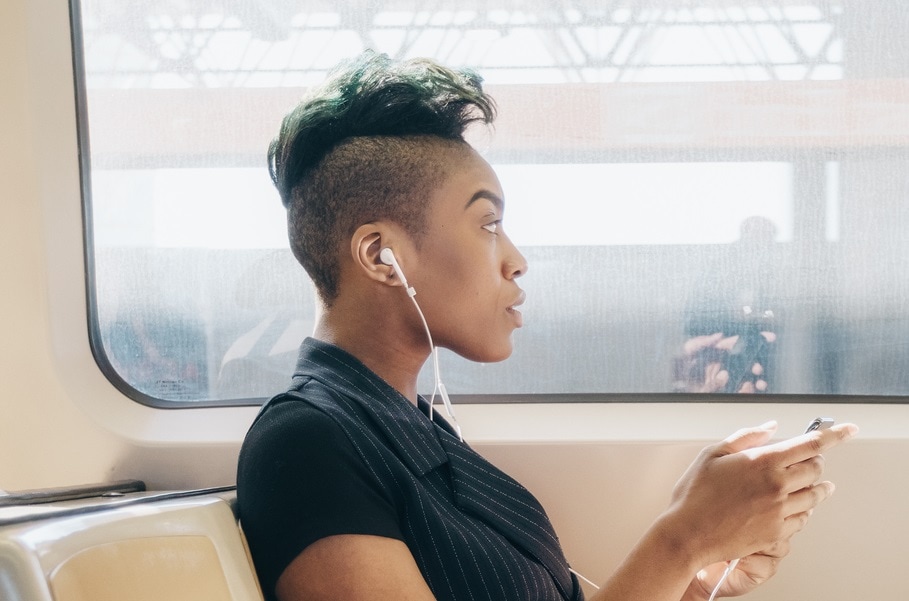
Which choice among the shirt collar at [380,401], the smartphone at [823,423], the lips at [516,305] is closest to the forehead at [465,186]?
the lips at [516,305]

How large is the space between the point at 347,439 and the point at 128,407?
81cm

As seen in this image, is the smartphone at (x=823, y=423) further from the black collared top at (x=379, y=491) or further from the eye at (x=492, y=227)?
the eye at (x=492, y=227)

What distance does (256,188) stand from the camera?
168 centimetres

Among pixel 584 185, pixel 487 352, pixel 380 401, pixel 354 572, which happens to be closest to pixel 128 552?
pixel 354 572

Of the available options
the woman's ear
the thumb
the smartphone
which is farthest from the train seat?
the smartphone

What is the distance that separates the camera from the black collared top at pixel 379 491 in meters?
0.96

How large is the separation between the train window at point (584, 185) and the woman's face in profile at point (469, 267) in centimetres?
43

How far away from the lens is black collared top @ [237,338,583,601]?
96 centimetres

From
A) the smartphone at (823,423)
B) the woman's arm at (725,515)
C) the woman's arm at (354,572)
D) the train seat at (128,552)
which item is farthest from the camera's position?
the smartphone at (823,423)

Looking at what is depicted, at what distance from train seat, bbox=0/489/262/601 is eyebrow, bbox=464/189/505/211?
0.51 metres

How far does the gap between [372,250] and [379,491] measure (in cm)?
33

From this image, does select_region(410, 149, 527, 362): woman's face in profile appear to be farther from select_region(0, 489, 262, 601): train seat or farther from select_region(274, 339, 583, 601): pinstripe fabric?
select_region(0, 489, 262, 601): train seat

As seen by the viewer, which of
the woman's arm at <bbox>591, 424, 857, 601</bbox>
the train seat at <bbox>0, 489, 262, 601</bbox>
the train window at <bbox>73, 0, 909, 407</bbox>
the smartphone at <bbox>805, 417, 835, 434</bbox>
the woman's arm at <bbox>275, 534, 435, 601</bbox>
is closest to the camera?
the train seat at <bbox>0, 489, 262, 601</bbox>

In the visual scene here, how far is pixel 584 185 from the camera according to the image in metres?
1.62
